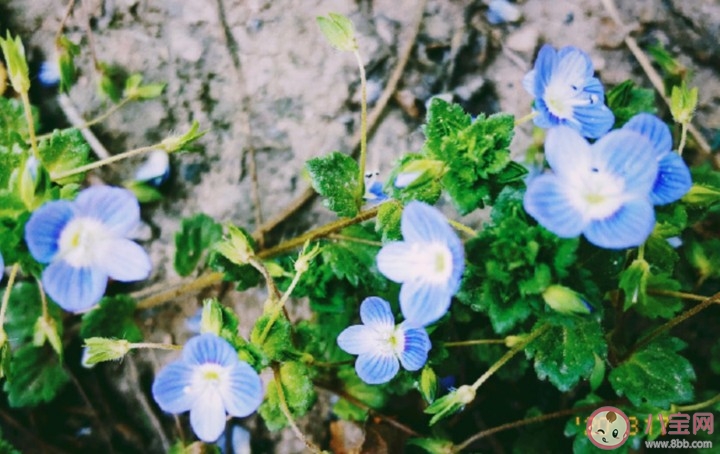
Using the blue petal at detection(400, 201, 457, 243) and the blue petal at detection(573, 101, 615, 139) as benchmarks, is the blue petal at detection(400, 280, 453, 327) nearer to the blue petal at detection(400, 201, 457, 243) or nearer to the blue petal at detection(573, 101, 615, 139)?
the blue petal at detection(400, 201, 457, 243)

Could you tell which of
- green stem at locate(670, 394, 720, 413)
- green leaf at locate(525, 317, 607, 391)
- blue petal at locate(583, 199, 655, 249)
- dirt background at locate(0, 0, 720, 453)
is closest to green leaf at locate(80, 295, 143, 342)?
dirt background at locate(0, 0, 720, 453)

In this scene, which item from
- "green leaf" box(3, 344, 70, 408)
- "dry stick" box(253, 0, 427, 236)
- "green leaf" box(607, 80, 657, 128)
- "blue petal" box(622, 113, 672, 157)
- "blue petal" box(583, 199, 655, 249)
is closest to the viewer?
"blue petal" box(583, 199, 655, 249)

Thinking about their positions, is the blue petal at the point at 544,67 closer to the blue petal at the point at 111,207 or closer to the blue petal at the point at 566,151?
the blue petal at the point at 566,151

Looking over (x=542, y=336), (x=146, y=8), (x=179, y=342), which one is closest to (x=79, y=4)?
(x=146, y=8)

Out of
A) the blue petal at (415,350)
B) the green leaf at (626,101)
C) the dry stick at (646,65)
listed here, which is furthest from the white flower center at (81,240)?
the dry stick at (646,65)

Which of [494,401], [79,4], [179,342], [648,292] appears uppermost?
[79,4]

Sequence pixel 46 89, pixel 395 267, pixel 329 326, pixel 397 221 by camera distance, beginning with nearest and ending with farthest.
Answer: pixel 395 267 < pixel 397 221 < pixel 329 326 < pixel 46 89

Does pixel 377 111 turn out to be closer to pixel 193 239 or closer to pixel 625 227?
pixel 193 239

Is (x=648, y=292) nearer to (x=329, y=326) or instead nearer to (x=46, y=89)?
(x=329, y=326)
